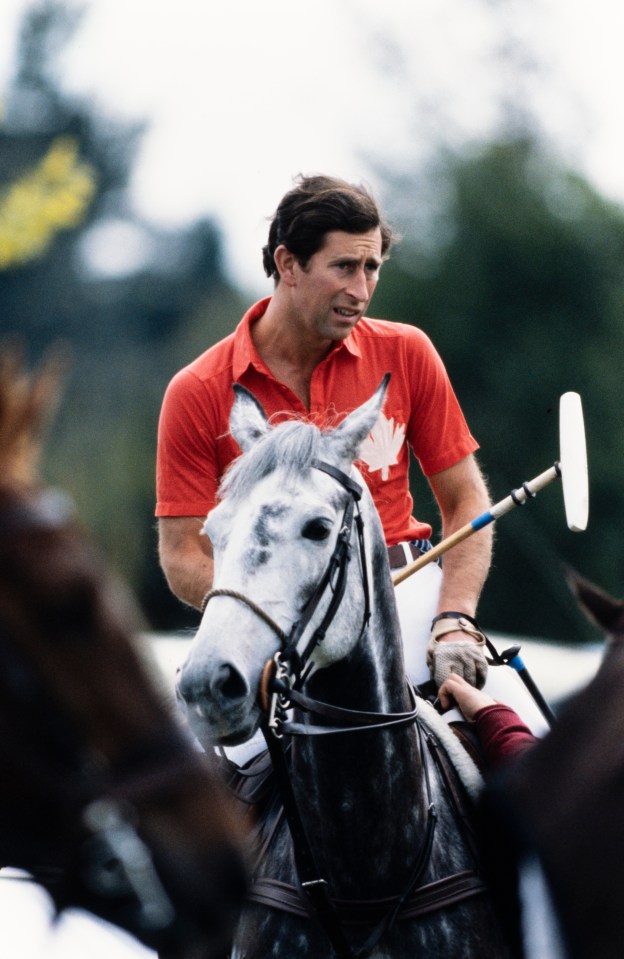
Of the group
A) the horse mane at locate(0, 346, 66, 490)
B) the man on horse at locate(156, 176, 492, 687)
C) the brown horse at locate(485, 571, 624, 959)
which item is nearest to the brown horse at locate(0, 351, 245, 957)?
the horse mane at locate(0, 346, 66, 490)

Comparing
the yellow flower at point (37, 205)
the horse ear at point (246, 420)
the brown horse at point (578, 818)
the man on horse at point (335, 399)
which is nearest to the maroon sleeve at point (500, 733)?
the man on horse at point (335, 399)

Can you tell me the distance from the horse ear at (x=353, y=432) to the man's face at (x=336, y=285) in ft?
2.77

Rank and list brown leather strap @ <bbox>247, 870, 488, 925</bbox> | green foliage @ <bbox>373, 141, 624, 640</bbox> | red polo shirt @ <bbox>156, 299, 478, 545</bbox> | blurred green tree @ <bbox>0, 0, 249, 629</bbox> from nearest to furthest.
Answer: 1. brown leather strap @ <bbox>247, 870, 488, 925</bbox>
2. red polo shirt @ <bbox>156, 299, 478, 545</bbox>
3. green foliage @ <bbox>373, 141, 624, 640</bbox>
4. blurred green tree @ <bbox>0, 0, 249, 629</bbox>

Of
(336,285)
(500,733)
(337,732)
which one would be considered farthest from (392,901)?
(336,285)

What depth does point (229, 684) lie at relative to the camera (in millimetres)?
3666

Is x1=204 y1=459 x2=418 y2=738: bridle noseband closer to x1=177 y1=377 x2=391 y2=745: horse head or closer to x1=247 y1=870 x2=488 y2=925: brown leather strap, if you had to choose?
x1=177 y1=377 x2=391 y2=745: horse head

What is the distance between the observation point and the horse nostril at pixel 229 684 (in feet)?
11.9

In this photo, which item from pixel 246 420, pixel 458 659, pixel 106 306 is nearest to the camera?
pixel 246 420

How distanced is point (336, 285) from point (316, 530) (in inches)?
54.0

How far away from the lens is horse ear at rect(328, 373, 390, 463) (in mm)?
4191

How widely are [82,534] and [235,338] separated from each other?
2654 millimetres

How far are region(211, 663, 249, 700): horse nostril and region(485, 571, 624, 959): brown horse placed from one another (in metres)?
0.88

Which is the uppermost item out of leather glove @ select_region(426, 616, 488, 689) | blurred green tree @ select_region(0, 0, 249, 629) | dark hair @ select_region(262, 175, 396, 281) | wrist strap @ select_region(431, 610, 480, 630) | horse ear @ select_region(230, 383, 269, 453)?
blurred green tree @ select_region(0, 0, 249, 629)

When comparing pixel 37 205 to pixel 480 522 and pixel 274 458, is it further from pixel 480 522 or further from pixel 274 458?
pixel 274 458
